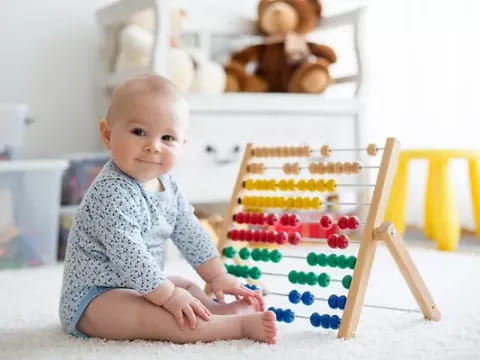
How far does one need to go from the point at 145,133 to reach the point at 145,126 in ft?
0.04

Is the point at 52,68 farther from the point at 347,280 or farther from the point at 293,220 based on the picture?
the point at 347,280

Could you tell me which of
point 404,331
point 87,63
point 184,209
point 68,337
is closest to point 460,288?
point 404,331

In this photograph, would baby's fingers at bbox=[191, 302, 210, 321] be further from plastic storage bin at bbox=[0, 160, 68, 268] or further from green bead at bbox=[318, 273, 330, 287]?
plastic storage bin at bbox=[0, 160, 68, 268]

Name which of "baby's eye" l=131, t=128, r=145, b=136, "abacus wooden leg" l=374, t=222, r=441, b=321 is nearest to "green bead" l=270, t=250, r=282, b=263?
"abacus wooden leg" l=374, t=222, r=441, b=321

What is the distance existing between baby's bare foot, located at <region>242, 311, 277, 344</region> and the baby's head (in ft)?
0.89

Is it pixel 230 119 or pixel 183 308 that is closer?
pixel 183 308

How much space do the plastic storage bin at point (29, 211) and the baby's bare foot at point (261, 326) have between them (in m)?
1.00

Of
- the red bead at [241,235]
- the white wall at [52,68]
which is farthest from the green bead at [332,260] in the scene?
the white wall at [52,68]

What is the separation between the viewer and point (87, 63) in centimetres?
244

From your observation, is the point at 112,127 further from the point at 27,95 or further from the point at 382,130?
the point at 382,130

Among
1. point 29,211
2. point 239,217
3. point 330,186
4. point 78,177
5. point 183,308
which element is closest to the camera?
point 183,308

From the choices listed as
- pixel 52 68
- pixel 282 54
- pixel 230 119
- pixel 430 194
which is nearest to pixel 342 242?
pixel 230 119

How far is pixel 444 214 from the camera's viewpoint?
221 centimetres

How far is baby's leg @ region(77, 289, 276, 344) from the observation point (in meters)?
1.11
